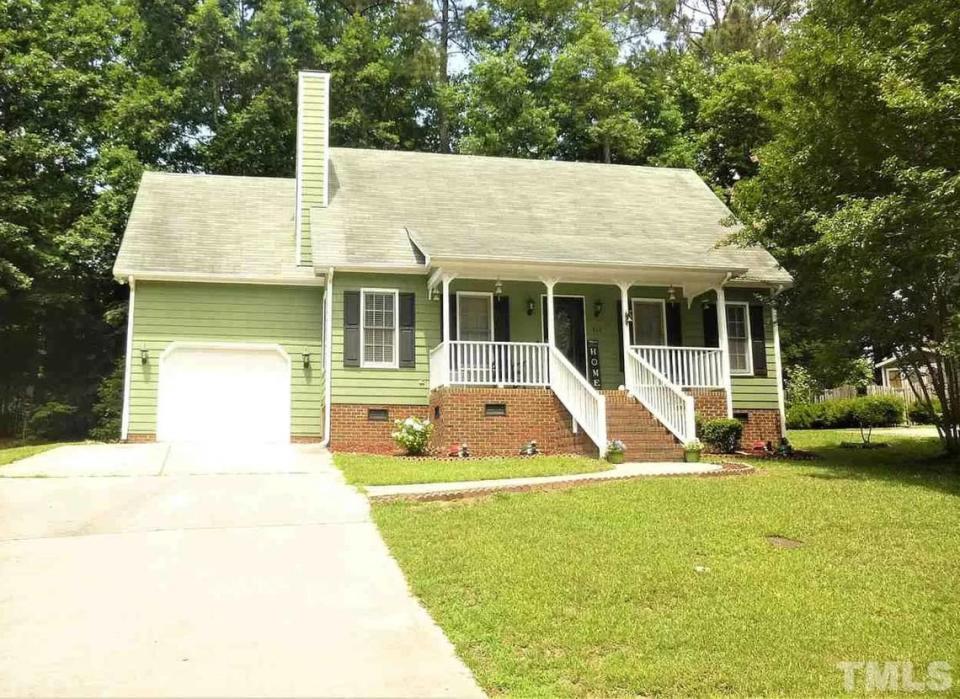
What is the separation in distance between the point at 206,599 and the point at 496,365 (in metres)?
9.40

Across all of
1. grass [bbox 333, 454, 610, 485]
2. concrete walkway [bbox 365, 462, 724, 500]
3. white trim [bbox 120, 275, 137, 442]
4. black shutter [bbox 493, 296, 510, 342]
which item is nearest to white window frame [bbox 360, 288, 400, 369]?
black shutter [bbox 493, 296, 510, 342]

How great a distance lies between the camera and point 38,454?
13.6 meters

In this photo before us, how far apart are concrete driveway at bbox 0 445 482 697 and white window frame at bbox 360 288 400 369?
5.89 m

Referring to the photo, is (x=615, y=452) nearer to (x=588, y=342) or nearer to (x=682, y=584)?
(x=588, y=342)

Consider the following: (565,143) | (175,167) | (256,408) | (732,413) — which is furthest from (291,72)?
(732,413)

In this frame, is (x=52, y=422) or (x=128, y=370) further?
(x=52, y=422)

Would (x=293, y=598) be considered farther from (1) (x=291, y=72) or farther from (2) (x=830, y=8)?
(1) (x=291, y=72)

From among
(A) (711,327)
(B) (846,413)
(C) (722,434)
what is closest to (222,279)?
(A) (711,327)

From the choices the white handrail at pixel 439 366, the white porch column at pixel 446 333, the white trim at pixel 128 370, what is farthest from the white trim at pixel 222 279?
the white porch column at pixel 446 333

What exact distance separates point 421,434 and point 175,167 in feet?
58.7

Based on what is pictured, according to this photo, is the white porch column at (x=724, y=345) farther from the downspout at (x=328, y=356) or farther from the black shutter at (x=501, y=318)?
the downspout at (x=328, y=356)

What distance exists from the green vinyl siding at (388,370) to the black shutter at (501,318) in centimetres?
114

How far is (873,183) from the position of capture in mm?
12500

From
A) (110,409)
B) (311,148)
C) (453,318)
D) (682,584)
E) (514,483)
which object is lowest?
(682,584)
